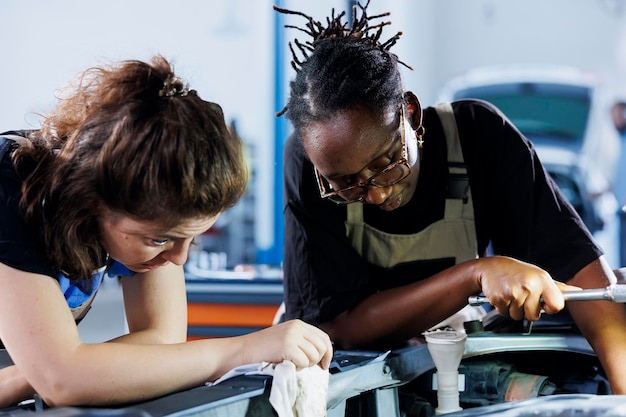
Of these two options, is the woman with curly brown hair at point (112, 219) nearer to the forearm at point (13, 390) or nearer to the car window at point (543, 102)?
the forearm at point (13, 390)

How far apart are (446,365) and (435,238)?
463 millimetres

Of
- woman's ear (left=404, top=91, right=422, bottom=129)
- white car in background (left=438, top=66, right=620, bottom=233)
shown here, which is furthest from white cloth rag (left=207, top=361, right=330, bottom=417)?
white car in background (left=438, top=66, right=620, bottom=233)

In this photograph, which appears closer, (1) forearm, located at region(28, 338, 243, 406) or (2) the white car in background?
(1) forearm, located at region(28, 338, 243, 406)

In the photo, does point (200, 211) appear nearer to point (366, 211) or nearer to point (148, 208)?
point (148, 208)

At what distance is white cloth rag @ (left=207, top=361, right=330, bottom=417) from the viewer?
1.21m

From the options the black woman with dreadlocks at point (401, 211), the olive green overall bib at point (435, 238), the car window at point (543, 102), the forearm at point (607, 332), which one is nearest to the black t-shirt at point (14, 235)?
the black woman with dreadlocks at point (401, 211)

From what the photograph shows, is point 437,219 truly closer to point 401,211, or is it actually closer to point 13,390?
point 401,211

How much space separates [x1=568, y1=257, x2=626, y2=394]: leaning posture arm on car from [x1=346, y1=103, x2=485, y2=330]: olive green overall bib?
10.5 inches

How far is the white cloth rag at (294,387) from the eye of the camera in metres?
1.21

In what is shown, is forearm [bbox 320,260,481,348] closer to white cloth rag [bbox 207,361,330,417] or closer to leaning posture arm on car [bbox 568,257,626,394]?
leaning posture arm on car [bbox 568,257,626,394]

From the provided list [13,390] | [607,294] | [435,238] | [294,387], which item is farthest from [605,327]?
[13,390]

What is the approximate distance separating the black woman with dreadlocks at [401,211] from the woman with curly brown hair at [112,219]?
1.13 ft

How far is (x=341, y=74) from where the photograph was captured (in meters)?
1.65

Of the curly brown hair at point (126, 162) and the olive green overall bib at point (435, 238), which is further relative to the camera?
the olive green overall bib at point (435, 238)
